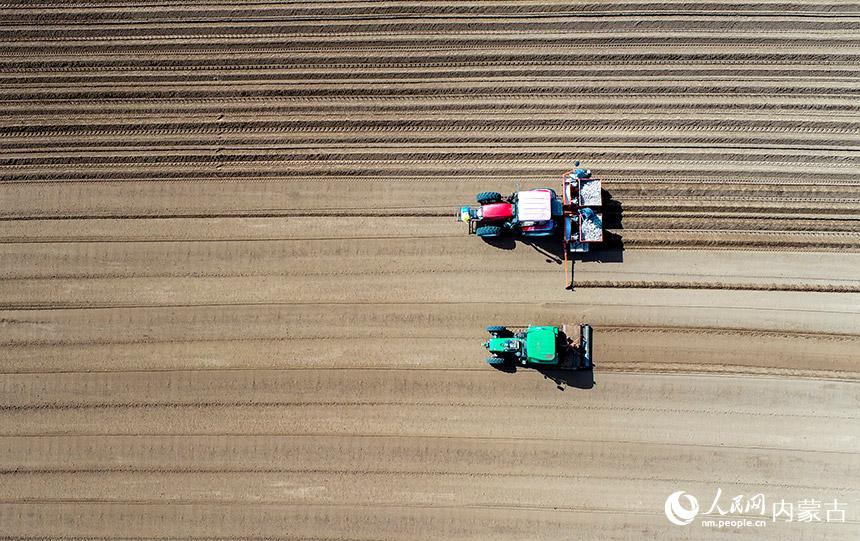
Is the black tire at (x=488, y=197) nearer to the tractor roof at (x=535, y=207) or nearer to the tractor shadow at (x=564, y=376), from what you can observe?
the tractor roof at (x=535, y=207)

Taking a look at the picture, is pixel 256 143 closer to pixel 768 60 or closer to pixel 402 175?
pixel 402 175

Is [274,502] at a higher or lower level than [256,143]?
lower

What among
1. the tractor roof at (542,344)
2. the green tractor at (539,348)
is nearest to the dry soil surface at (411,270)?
the green tractor at (539,348)

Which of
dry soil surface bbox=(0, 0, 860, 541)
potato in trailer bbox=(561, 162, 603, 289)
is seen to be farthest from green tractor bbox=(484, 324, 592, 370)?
potato in trailer bbox=(561, 162, 603, 289)

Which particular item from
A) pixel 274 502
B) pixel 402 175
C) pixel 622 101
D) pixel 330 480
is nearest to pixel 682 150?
pixel 622 101

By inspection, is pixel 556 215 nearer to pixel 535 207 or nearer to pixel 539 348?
pixel 535 207

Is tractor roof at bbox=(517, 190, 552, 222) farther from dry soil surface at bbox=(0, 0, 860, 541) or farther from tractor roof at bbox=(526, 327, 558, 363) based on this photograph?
tractor roof at bbox=(526, 327, 558, 363)


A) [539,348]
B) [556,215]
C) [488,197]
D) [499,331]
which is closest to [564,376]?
[539,348]
